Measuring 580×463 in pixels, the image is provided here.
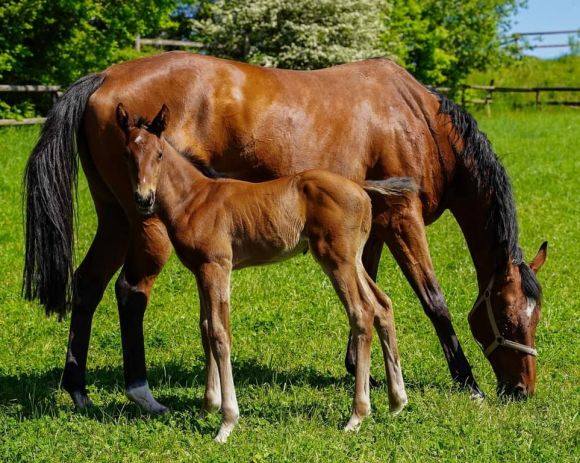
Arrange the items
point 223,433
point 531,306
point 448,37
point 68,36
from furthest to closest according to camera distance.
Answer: point 448,37
point 68,36
point 531,306
point 223,433

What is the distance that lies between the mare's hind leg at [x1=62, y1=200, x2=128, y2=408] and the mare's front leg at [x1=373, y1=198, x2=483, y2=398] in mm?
1780

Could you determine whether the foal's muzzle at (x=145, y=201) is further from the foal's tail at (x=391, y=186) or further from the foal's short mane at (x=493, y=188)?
the foal's short mane at (x=493, y=188)

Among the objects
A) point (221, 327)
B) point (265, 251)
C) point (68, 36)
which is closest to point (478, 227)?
point (265, 251)

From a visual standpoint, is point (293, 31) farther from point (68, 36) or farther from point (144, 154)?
point (144, 154)

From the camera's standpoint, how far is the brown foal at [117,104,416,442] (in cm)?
503

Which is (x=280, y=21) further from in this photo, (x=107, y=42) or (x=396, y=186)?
(x=396, y=186)

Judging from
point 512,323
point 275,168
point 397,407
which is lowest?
point 397,407

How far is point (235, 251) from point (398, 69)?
7.28 feet

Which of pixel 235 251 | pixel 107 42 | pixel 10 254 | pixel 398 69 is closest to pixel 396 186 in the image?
pixel 235 251

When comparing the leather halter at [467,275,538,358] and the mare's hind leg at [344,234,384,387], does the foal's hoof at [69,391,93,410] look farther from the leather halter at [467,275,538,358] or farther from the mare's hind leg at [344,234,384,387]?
the leather halter at [467,275,538,358]

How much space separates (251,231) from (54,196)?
1.56 meters

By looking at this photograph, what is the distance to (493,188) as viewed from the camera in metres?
6.25

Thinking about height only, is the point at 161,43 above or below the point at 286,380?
below

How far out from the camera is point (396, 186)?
5398mm
